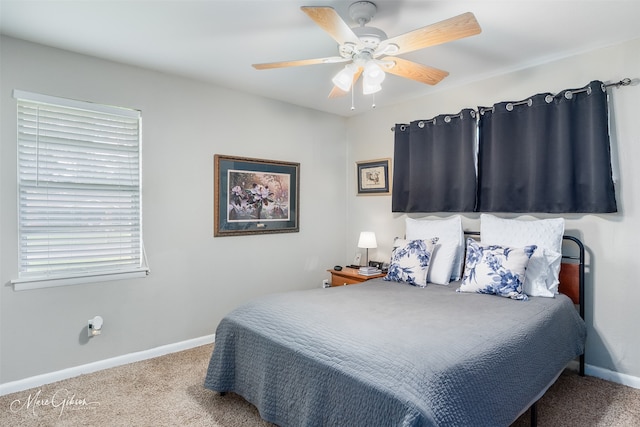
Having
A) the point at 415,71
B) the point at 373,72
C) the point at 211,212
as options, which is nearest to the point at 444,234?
the point at 415,71

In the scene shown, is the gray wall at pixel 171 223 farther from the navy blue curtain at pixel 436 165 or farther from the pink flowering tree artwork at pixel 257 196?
the navy blue curtain at pixel 436 165

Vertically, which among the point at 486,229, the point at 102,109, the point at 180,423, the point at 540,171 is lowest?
the point at 180,423

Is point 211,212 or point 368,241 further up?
point 211,212

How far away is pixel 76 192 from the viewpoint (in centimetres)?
274

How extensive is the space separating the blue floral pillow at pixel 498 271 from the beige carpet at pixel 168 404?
726mm

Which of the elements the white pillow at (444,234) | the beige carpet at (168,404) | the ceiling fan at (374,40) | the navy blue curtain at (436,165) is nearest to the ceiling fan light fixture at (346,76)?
the ceiling fan at (374,40)

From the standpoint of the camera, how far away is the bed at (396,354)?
4.83 feet

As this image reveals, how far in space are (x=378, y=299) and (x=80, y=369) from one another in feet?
7.42

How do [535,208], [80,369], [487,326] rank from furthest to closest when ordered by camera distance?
[535,208]
[80,369]
[487,326]

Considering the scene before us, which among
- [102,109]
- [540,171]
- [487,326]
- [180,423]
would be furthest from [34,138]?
[540,171]

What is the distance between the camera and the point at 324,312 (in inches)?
85.1

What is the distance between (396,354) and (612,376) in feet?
6.95

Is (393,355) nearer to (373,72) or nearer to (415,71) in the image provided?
(373,72)

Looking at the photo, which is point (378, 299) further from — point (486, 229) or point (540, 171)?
point (540, 171)
